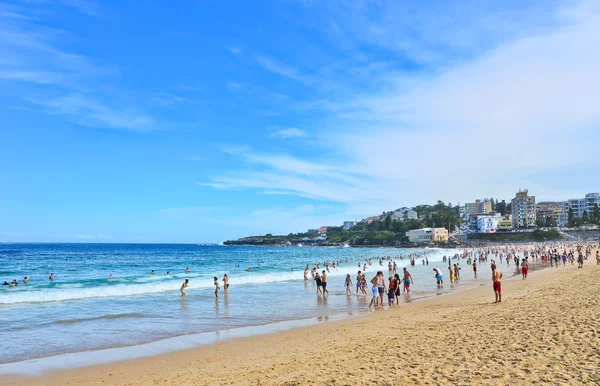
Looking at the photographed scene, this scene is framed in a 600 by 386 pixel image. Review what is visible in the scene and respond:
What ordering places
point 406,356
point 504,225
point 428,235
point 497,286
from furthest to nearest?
point 504,225
point 428,235
point 497,286
point 406,356

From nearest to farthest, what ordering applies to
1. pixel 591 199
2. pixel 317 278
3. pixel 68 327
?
pixel 68 327, pixel 317 278, pixel 591 199

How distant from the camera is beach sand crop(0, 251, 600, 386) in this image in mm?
7102

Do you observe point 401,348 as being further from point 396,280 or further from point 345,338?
point 396,280

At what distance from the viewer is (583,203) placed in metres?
172

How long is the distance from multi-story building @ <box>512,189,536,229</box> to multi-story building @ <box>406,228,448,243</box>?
119 ft

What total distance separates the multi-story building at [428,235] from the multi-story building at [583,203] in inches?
2387

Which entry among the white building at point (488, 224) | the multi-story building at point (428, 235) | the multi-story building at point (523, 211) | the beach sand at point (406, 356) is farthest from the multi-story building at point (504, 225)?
the beach sand at point (406, 356)

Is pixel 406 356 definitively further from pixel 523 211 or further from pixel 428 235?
pixel 523 211

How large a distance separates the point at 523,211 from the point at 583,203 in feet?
88.9

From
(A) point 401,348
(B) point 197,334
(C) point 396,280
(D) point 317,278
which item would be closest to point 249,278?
(D) point 317,278

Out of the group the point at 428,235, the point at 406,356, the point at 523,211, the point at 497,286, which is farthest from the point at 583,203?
the point at 406,356

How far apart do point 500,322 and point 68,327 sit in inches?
569

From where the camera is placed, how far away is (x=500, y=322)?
11695mm

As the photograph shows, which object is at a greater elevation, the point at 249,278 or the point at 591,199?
the point at 591,199
